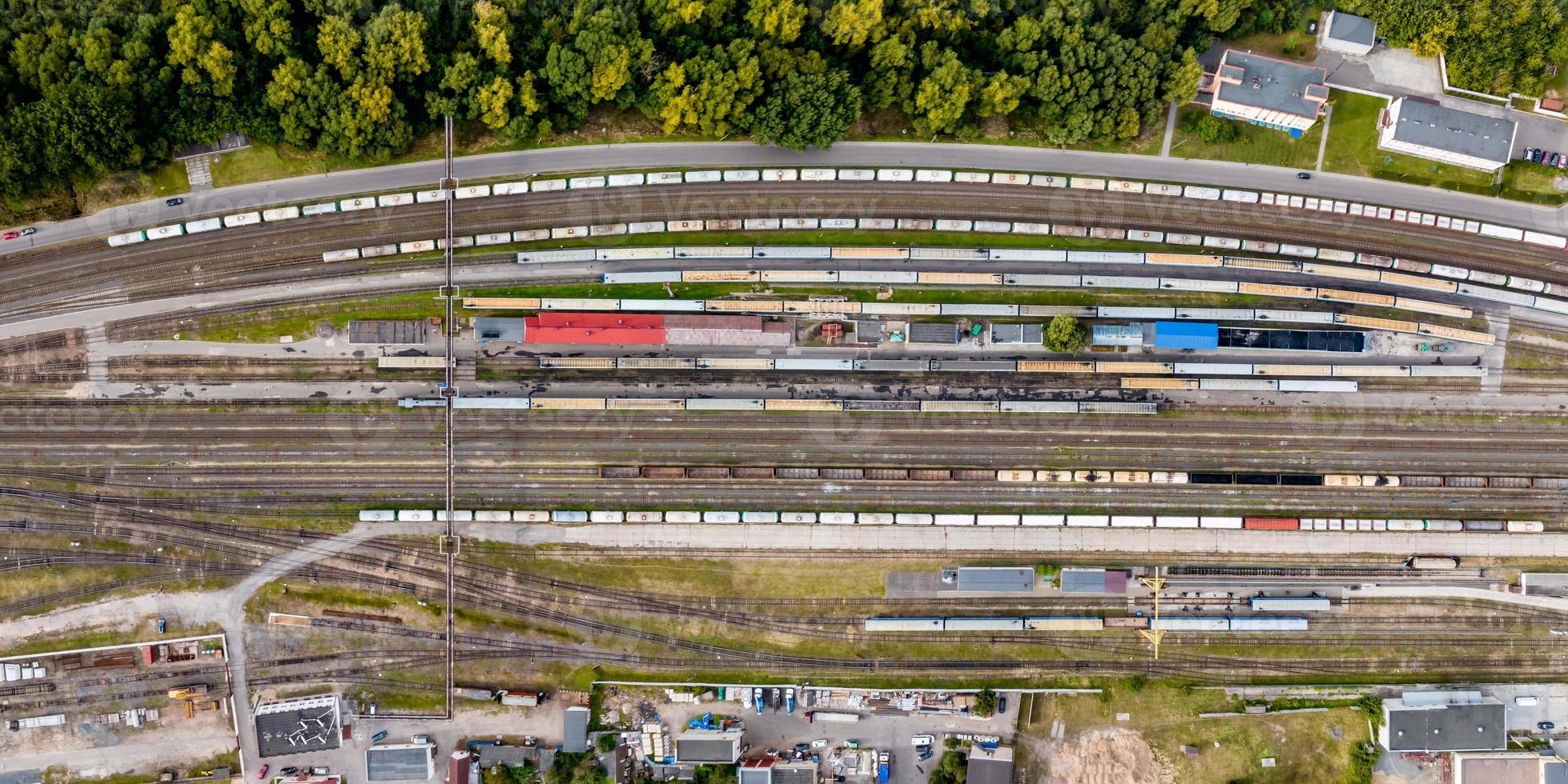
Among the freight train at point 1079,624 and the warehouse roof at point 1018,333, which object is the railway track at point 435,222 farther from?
the freight train at point 1079,624

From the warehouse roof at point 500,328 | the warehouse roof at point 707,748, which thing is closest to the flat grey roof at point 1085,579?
the warehouse roof at point 707,748

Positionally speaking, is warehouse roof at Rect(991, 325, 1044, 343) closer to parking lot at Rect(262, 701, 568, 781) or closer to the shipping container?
the shipping container

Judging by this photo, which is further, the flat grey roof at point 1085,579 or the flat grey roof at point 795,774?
the flat grey roof at point 795,774

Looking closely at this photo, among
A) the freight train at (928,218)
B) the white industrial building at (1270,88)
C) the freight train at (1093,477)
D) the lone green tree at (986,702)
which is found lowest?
the lone green tree at (986,702)

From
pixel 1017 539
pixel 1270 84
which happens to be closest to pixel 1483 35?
pixel 1270 84

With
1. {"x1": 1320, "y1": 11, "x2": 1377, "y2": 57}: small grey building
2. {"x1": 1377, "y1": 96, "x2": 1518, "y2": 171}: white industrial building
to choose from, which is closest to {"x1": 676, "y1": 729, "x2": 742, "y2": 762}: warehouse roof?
{"x1": 1377, "y1": 96, "x2": 1518, "y2": 171}: white industrial building

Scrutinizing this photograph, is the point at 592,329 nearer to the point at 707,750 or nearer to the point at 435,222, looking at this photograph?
the point at 435,222
